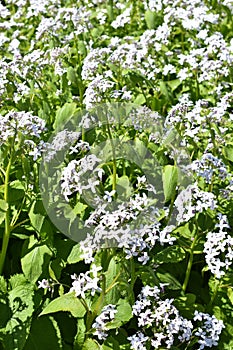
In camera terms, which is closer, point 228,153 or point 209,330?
point 209,330

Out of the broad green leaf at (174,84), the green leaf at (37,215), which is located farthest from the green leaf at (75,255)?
the broad green leaf at (174,84)

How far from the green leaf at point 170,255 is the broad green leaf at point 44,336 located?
68 centimetres

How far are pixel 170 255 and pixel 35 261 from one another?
30.4 inches

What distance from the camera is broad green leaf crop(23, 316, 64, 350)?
310 cm

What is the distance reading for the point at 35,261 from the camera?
3.21m

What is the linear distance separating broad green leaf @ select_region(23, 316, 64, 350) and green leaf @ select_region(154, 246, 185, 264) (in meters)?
0.68

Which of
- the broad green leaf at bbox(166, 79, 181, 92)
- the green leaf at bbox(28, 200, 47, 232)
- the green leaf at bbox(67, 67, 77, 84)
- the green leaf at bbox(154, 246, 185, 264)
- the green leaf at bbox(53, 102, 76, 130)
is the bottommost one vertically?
the green leaf at bbox(154, 246, 185, 264)

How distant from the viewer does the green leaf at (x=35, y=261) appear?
10.5 ft

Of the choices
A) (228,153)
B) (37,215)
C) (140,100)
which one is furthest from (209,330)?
Result: (140,100)

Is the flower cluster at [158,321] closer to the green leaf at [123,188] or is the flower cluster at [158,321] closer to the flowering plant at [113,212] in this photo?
the flowering plant at [113,212]

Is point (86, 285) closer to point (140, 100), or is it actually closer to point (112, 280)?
point (112, 280)

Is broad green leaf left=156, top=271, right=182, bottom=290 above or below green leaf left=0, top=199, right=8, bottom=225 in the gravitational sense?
below

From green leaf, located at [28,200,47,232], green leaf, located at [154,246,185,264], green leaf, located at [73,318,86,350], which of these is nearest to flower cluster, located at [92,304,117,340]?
green leaf, located at [73,318,86,350]

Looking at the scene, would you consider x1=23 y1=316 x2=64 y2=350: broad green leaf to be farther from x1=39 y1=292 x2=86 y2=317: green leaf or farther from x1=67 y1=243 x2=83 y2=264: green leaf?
x1=67 y1=243 x2=83 y2=264: green leaf
